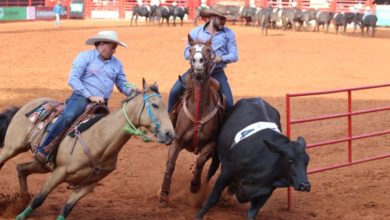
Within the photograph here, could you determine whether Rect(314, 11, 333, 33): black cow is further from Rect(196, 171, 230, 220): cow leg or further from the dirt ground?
Rect(196, 171, 230, 220): cow leg

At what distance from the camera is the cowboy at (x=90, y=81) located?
696 cm

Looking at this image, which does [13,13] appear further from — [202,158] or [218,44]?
[202,158]

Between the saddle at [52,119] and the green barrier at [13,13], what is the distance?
40.4 m

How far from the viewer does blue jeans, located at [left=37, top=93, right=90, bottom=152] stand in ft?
22.7

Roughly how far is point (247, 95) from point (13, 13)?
33.4 metres

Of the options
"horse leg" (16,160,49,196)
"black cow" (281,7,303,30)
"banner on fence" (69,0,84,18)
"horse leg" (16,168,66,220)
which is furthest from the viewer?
"banner on fence" (69,0,84,18)

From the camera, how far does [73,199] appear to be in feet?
22.2

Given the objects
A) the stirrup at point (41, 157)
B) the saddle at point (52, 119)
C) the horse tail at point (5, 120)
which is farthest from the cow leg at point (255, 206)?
the horse tail at point (5, 120)

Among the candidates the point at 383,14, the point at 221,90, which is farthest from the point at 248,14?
the point at 221,90

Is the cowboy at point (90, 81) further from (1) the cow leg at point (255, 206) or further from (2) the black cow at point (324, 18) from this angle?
(2) the black cow at point (324, 18)

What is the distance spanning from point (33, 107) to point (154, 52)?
19816 mm

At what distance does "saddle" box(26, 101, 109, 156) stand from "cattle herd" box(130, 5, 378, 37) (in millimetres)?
30710

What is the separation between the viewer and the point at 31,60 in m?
23.8

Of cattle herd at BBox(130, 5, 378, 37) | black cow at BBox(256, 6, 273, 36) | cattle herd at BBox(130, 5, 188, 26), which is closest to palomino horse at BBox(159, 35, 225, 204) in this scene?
cattle herd at BBox(130, 5, 378, 37)
